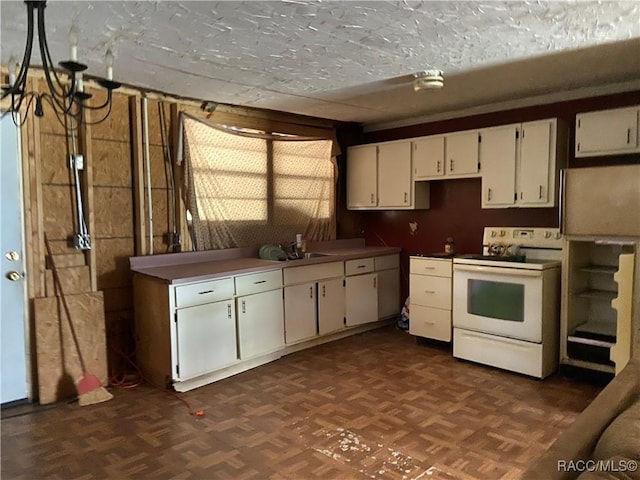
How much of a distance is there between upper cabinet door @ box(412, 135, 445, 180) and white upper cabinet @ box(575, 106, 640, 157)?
125cm

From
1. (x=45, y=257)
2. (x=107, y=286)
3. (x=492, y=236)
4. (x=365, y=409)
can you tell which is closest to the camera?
(x=365, y=409)

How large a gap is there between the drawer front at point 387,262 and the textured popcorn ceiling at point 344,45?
1.83 meters

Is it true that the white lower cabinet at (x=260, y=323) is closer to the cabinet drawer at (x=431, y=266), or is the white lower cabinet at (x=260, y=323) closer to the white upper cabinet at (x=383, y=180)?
the cabinet drawer at (x=431, y=266)

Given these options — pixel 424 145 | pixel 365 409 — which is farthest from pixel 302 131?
pixel 365 409

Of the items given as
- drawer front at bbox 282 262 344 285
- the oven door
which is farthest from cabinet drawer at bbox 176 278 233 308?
the oven door

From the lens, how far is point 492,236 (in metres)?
4.41

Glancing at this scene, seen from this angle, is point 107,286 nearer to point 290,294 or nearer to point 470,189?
point 290,294

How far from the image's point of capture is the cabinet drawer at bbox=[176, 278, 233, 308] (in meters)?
3.37

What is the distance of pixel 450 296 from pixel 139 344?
275 centimetres

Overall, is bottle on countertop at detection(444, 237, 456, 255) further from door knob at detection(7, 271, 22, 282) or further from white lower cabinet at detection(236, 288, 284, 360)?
door knob at detection(7, 271, 22, 282)

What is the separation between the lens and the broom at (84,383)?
3221 mm

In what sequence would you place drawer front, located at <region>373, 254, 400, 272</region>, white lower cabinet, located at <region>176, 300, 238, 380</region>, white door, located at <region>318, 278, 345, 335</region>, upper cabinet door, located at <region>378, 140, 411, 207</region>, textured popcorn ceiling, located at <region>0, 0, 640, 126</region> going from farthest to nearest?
drawer front, located at <region>373, 254, 400, 272</region> < upper cabinet door, located at <region>378, 140, 411, 207</region> < white door, located at <region>318, 278, 345, 335</region> < white lower cabinet, located at <region>176, 300, 238, 380</region> < textured popcorn ceiling, located at <region>0, 0, 640, 126</region>

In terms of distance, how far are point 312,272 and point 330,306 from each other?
16.8 inches

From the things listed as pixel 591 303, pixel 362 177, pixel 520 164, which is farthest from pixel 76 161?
pixel 591 303
